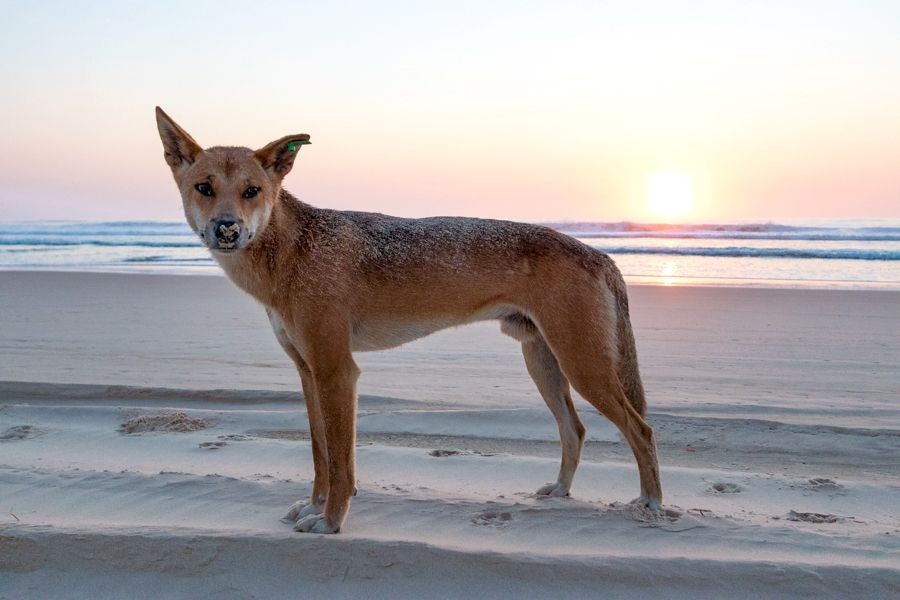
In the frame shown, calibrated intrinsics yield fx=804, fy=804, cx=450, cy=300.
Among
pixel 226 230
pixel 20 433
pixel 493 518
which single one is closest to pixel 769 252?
pixel 493 518

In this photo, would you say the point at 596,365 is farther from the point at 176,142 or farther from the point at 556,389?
the point at 176,142

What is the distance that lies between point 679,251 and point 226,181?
97.8ft

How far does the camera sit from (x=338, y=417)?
4758 mm

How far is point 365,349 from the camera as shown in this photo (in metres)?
5.12

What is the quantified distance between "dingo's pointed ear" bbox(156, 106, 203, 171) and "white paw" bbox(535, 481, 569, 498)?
10.1 ft

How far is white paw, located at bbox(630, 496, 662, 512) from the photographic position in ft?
16.3

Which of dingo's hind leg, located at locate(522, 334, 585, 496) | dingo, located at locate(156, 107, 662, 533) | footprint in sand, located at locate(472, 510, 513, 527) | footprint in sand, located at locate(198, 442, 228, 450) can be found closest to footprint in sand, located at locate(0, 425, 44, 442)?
footprint in sand, located at locate(198, 442, 228, 450)

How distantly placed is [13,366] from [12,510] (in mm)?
5286

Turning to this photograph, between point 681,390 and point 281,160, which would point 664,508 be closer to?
point 281,160

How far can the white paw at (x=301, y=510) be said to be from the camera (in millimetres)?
4844

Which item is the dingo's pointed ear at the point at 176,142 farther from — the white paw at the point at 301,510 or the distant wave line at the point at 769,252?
the distant wave line at the point at 769,252

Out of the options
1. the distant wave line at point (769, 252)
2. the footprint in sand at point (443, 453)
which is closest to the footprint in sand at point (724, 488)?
the footprint in sand at point (443, 453)

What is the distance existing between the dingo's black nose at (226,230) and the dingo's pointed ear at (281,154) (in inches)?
22.5

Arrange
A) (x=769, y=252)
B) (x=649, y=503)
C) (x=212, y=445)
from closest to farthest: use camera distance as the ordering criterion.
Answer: (x=649, y=503)
(x=212, y=445)
(x=769, y=252)
